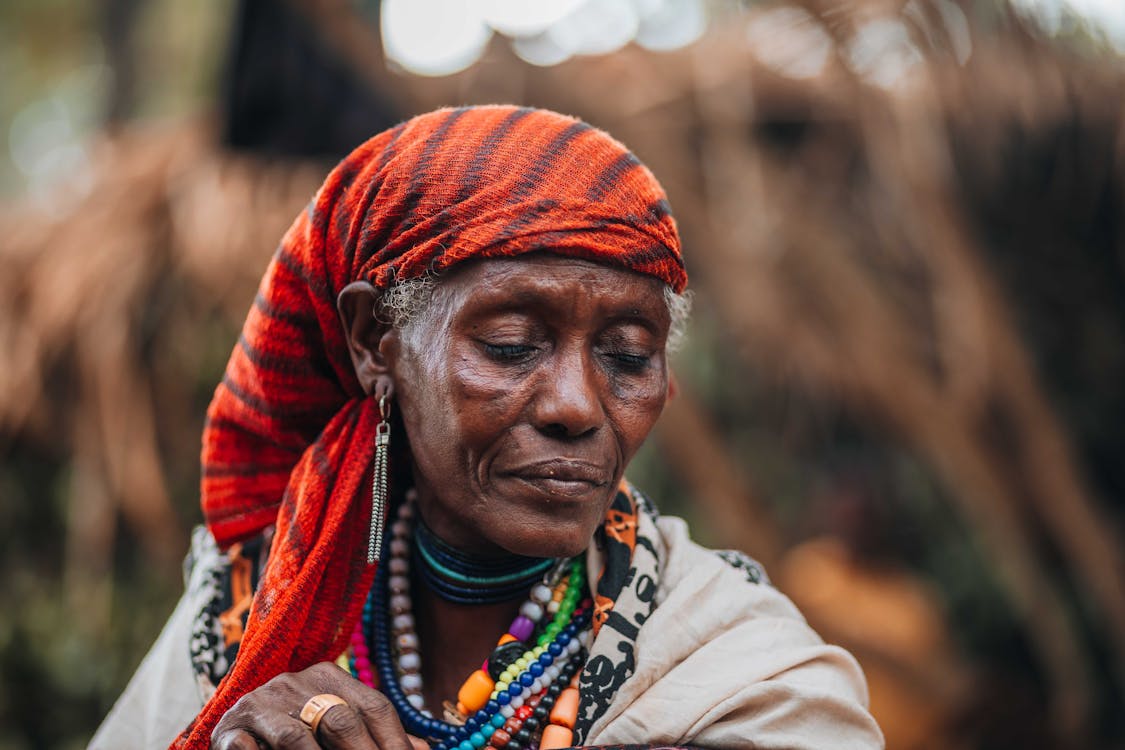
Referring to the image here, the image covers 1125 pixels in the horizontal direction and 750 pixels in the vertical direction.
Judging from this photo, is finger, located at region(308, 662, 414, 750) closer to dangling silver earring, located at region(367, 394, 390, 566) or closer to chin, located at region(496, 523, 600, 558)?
dangling silver earring, located at region(367, 394, 390, 566)

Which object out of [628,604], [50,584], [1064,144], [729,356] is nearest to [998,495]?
[1064,144]

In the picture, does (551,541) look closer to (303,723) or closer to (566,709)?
(566,709)

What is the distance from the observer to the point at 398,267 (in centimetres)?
176

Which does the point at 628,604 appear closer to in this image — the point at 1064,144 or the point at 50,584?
the point at 1064,144

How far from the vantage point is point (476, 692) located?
1817mm

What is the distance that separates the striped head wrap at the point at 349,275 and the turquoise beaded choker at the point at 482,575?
0.18 meters

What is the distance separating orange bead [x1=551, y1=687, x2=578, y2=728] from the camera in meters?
1.76

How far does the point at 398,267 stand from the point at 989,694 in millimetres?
4767

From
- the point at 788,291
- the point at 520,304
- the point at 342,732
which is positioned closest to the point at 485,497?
the point at 520,304

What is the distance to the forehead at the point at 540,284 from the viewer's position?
1684 mm

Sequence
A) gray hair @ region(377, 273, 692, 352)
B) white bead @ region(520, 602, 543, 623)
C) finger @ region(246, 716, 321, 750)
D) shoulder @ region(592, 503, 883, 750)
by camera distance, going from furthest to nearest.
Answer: white bead @ region(520, 602, 543, 623), gray hair @ region(377, 273, 692, 352), shoulder @ region(592, 503, 883, 750), finger @ region(246, 716, 321, 750)

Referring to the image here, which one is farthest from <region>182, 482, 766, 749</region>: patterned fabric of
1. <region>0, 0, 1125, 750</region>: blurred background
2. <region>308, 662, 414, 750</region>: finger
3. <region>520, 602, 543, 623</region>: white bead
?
<region>0, 0, 1125, 750</region>: blurred background

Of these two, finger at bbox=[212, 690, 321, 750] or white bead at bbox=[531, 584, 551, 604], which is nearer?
finger at bbox=[212, 690, 321, 750]

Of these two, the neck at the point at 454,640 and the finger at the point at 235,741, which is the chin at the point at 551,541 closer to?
the neck at the point at 454,640
